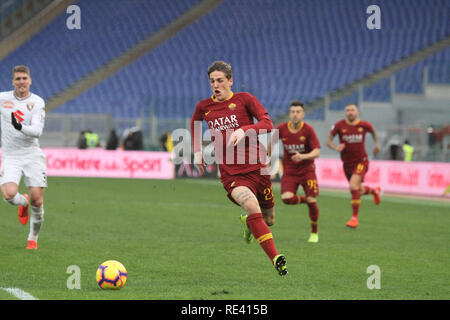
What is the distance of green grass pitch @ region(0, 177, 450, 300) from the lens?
645 cm

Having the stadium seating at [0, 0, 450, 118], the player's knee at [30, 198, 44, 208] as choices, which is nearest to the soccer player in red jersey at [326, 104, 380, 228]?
the player's knee at [30, 198, 44, 208]

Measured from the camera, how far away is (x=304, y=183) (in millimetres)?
11180

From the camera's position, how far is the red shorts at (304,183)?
1103 centimetres

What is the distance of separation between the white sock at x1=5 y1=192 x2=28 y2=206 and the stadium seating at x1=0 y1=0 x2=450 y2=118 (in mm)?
19230

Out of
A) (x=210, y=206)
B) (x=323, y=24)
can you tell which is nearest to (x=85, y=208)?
(x=210, y=206)

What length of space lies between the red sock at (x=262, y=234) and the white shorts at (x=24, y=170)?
3.14 metres

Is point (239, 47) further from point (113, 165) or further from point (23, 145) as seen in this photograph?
point (23, 145)

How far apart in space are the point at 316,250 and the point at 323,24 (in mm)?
22660

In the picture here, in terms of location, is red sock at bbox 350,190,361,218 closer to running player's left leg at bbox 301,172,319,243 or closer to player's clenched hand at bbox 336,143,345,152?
player's clenched hand at bbox 336,143,345,152

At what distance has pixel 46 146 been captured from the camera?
2647 cm

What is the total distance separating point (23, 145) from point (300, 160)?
416 centimetres

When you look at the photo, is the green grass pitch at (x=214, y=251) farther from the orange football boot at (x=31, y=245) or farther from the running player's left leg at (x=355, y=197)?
the running player's left leg at (x=355, y=197)
